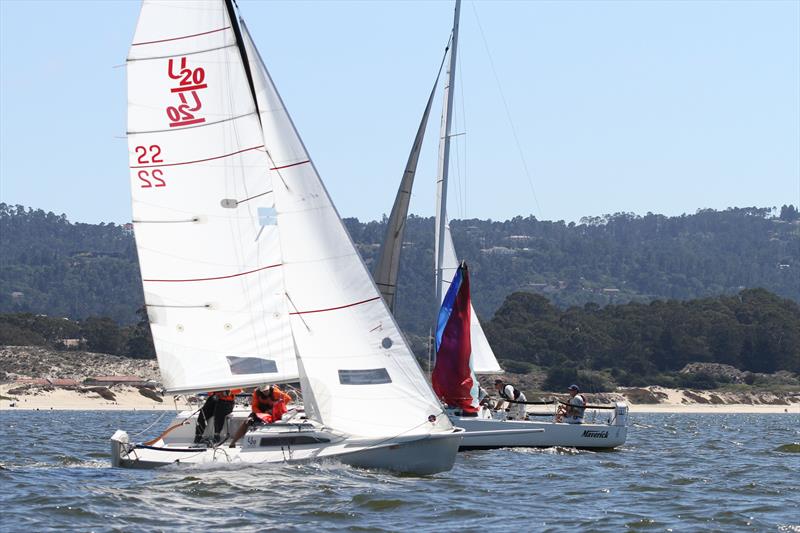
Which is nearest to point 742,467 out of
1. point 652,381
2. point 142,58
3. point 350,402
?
point 350,402

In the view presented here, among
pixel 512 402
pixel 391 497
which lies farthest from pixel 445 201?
pixel 391 497

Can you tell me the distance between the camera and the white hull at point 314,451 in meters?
23.6

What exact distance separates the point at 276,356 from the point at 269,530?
6.66 meters

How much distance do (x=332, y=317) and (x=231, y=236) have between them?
2.40 meters

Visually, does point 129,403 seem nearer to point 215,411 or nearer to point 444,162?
point 444,162

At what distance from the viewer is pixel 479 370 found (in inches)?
1507

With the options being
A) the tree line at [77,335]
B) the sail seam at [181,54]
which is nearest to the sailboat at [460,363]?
the sail seam at [181,54]

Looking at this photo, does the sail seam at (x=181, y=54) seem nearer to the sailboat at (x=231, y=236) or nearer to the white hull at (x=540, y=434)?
the sailboat at (x=231, y=236)

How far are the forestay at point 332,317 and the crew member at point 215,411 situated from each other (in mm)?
1608

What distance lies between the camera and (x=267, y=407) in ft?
81.8

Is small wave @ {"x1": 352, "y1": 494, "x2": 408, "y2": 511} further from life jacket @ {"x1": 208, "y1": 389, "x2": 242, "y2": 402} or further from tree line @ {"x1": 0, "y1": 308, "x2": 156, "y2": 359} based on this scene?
tree line @ {"x1": 0, "y1": 308, "x2": 156, "y2": 359}

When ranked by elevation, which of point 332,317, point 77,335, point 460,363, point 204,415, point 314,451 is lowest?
point 314,451

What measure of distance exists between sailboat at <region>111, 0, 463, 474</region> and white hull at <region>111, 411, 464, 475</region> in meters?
0.22

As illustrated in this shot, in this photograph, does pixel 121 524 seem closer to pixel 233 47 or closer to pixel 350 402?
pixel 350 402
